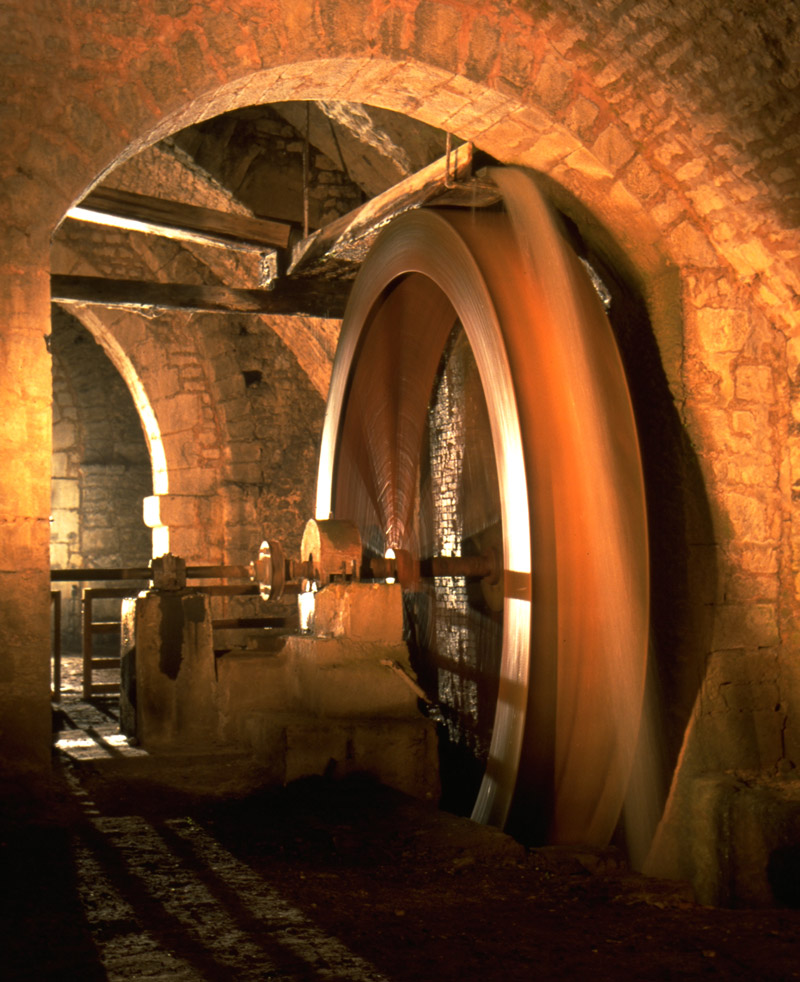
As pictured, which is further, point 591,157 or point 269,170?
point 269,170

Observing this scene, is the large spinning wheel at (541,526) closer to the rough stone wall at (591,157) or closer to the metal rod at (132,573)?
the rough stone wall at (591,157)

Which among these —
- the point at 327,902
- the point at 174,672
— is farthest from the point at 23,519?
the point at 174,672

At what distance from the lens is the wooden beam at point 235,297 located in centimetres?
679

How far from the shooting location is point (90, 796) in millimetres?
4027

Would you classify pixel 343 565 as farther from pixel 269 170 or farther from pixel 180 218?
pixel 269 170

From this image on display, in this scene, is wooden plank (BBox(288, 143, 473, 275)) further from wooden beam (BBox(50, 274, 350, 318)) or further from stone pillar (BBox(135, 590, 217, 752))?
stone pillar (BBox(135, 590, 217, 752))

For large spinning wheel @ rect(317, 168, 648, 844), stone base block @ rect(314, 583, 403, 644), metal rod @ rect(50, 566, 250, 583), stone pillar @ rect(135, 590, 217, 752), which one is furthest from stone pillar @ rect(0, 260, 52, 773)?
metal rod @ rect(50, 566, 250, 583)

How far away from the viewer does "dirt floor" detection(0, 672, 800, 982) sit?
7.69ft

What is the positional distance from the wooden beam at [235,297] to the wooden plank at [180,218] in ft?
1.08

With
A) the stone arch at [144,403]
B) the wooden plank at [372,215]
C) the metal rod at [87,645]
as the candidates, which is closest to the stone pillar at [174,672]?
the metal rod at [87,645]

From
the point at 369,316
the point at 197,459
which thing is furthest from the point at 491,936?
the point at 197,459

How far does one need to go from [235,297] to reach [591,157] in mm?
3408

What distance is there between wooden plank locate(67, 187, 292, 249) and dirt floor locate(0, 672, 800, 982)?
3.26 m

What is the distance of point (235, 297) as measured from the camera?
271 inches
